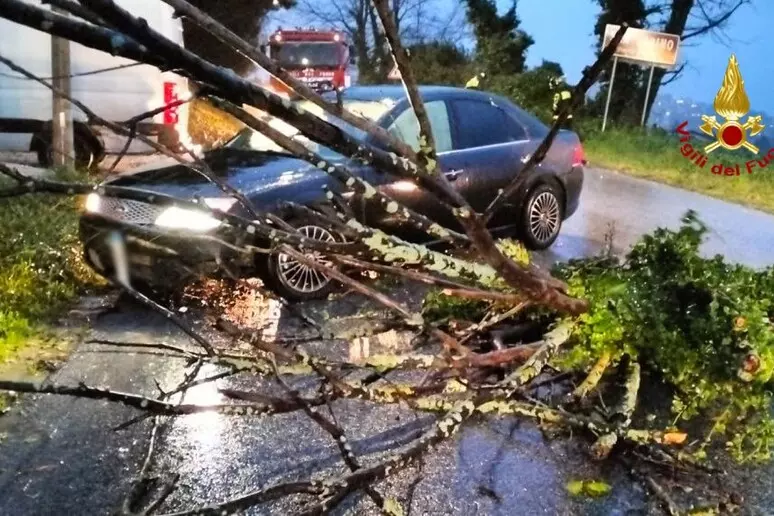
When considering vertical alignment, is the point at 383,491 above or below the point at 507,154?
below

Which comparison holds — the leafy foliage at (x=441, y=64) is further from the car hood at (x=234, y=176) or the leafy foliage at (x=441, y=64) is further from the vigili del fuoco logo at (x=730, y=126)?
the car hood at (x=234, y=176)

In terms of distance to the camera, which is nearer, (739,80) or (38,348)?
(38,348)

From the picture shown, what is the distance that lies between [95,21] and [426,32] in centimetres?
3370

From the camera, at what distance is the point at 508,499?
3.36m

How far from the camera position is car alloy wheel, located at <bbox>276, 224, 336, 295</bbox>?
5.81 m

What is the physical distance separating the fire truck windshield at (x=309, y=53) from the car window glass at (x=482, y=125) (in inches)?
721

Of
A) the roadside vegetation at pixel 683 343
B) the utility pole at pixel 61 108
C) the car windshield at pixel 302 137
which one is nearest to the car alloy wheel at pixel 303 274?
the car windshield at pixel 302 137

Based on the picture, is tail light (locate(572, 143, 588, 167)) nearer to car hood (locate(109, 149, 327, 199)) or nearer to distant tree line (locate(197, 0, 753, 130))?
car hood (locate(109, 149, 327, 199))

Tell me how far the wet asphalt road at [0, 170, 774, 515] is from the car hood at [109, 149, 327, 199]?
1501 millimetres

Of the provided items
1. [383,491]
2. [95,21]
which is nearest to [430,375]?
[383,491]

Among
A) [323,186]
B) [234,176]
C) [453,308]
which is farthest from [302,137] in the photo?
[453,308]

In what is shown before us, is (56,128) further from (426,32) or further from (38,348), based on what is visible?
(426,32)

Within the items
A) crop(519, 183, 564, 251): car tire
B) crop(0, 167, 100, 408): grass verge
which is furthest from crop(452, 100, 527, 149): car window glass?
crop(0, 167, 100, 408): grass verge

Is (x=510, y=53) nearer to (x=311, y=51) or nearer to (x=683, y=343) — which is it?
(x=311, y=51)
